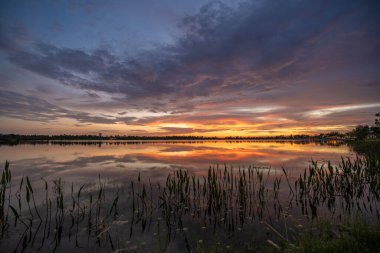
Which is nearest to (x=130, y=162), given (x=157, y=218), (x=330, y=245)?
(x=157, y=218)

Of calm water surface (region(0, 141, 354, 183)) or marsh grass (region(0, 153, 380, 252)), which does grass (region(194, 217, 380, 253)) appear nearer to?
marsh grass (region(0, 153, 380, 252))

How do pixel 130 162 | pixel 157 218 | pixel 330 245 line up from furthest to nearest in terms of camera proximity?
pixel 130 162 → pixel 157 218 → pixel 330 245

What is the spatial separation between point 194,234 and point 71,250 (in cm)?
436

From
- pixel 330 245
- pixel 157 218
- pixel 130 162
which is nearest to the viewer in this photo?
pixel 330 245

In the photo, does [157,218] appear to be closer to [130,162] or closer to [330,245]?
[330,245]

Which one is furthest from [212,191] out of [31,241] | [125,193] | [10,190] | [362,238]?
[10,190]

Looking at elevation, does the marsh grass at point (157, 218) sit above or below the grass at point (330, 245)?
below

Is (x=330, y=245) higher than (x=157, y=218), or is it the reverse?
(x=330, y=245)

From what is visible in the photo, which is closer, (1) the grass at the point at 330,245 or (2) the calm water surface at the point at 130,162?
(1) the grass at the point at 330,245

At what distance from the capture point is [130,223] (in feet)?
32.1

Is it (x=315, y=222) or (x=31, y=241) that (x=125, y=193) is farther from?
(x=315, y=222)

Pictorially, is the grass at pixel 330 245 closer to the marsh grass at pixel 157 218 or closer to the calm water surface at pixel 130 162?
the marsh grass at pixel 157 218

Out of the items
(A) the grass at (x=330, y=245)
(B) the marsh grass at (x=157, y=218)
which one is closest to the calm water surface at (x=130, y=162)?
(B) the marsh grass at (x=157, y=218)

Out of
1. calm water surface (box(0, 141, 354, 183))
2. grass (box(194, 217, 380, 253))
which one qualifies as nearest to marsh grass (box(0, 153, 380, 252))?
grass (box(194, 217, 380, 253))
